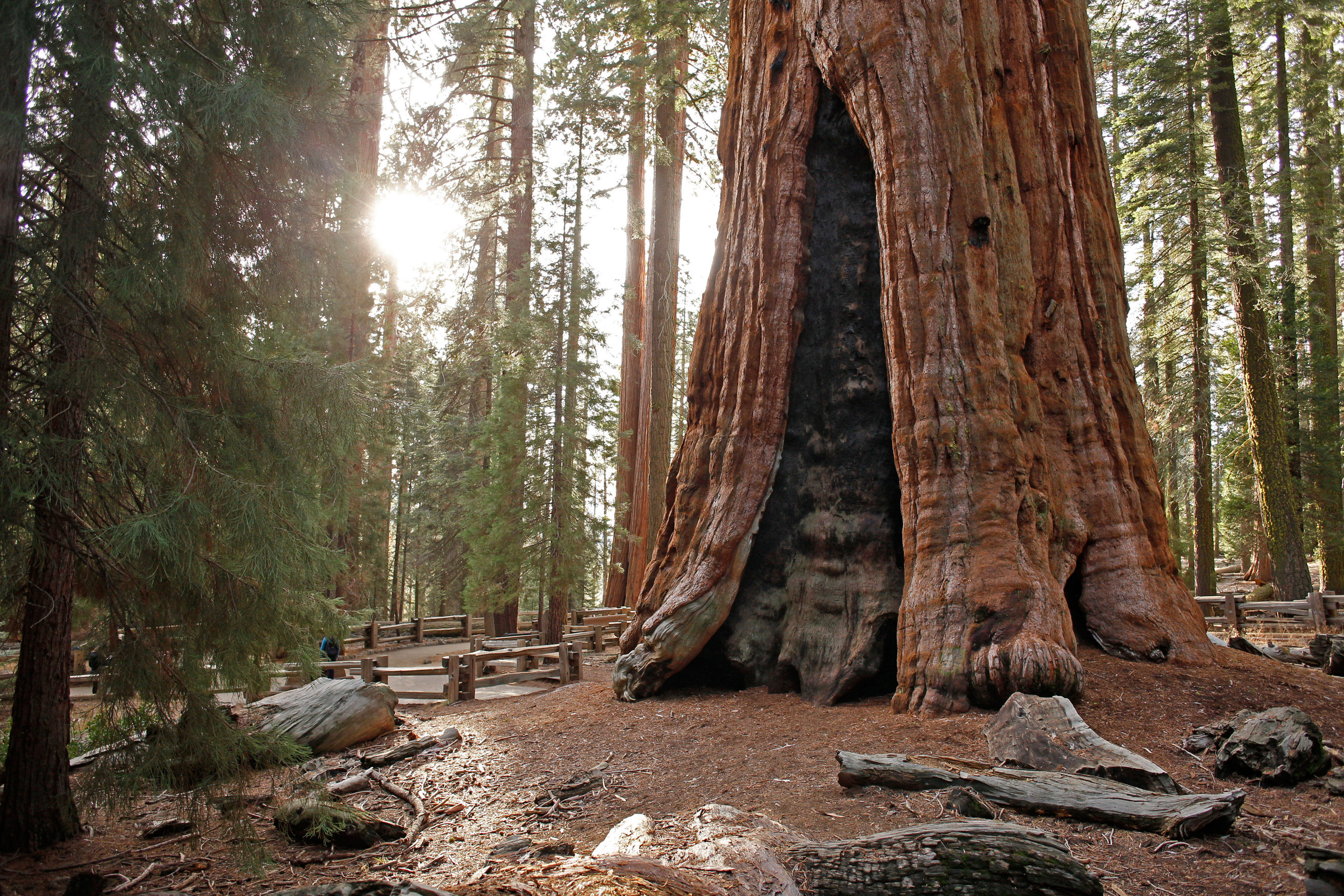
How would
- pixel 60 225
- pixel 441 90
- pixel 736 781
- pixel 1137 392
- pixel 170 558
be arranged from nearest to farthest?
pixel 170 558, pixel 60 225, pixel 736 781, pixel 1137 392, pixel 441 90

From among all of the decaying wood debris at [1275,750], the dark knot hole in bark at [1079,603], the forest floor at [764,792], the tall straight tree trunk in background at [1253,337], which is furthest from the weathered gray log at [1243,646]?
the tall straight tree trunk in background at [1253,337]

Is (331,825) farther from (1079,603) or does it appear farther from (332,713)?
(1079,603)

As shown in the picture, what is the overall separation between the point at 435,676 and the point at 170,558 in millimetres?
8790

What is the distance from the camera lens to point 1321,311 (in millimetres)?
18297

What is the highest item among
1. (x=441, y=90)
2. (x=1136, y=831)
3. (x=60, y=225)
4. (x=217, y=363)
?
(x=441, y=90)

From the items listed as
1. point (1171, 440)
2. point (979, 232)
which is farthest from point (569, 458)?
point (1171, 440)

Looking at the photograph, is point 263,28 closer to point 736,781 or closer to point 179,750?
point 179,750

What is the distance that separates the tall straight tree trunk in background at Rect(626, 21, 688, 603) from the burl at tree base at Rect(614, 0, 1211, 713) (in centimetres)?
703

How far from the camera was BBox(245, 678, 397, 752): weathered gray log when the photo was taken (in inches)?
277

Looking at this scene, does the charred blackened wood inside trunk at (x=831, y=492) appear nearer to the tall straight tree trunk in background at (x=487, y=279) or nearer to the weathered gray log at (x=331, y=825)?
the weathered gray log at (x=331, y=825)

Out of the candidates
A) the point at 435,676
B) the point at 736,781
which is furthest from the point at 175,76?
the point at 435,676

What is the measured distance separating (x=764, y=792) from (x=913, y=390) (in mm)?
3338

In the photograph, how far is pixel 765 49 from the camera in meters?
7.59

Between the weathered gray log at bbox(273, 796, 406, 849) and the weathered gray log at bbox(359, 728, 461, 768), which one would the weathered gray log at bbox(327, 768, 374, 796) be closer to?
the weathered gray log at bbox(359, 728, 461, 768)
